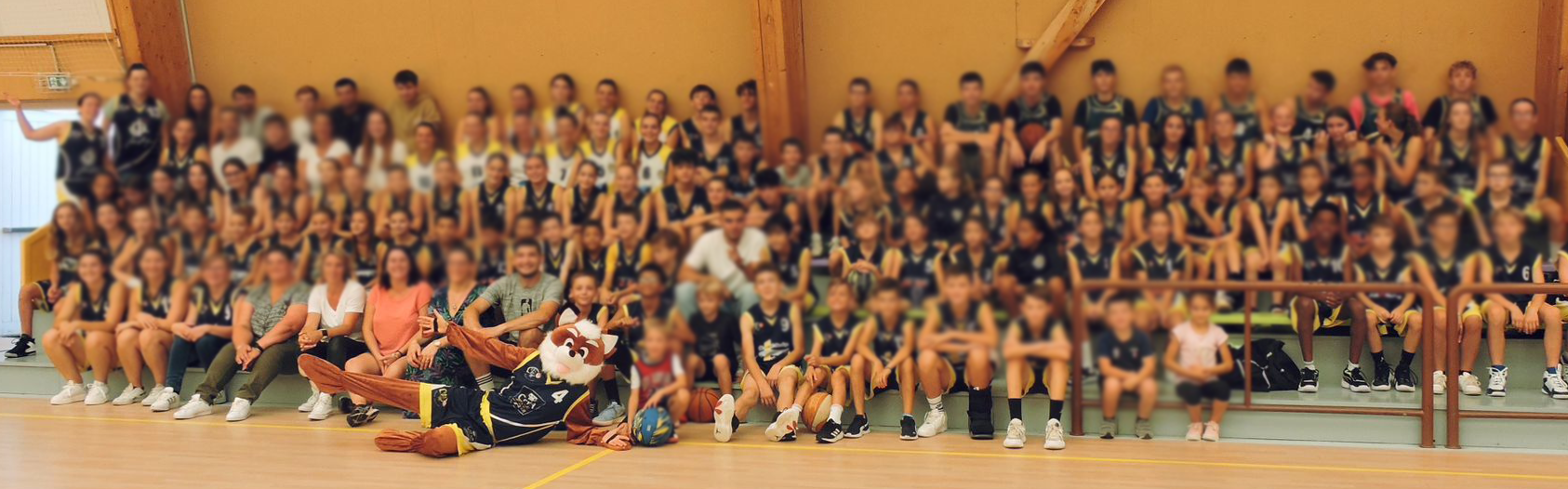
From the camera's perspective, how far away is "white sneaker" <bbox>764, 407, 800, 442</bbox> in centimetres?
609

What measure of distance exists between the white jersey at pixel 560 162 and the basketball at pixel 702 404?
5.43 feet

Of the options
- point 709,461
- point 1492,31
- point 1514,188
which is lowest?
point 709,461

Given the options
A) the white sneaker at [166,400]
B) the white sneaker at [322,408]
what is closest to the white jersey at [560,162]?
the white sneaker at [322,408]

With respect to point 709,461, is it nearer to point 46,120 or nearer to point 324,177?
point 324,177

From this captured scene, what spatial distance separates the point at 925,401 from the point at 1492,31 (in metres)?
3.64

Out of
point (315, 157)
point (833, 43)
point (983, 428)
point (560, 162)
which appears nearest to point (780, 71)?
point (833, 43)

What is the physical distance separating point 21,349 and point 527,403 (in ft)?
12.5

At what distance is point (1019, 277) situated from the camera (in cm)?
A: 640

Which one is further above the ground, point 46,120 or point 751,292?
point 46,120

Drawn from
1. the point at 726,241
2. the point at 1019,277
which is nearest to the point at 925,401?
the point at 1019,277

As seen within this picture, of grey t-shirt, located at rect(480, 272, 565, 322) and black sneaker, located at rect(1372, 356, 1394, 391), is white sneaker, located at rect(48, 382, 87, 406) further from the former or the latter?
black sneaker, located at rect(1372, 356, 1394, 391)

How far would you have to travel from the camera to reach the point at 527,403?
605cm

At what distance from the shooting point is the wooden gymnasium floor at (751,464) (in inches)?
207

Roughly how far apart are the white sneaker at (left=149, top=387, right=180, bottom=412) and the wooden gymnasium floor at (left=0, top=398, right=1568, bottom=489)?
64 cm
